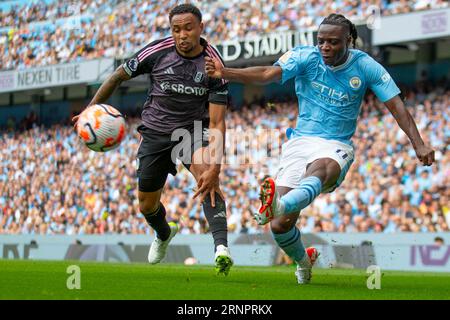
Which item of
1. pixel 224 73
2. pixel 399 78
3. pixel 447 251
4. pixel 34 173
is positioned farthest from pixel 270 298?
pixel 34 173

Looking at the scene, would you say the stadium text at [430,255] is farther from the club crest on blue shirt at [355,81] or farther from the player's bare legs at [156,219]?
the club crest on blue shirt at [355,81]

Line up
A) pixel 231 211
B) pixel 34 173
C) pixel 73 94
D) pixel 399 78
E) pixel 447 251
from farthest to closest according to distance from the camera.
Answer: pixel 73 94
pixel 34 173
pixel 399 78
pixel 231 211
pixel 447 251

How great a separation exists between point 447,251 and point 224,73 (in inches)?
395

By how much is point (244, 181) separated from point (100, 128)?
1457cm

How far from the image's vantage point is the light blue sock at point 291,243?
356 inches

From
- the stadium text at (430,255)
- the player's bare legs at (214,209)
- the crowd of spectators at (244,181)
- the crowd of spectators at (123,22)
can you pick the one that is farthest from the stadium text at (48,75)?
the player's bare legs at (214,209)

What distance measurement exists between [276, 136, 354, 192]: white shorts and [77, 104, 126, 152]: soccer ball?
68.6 inches

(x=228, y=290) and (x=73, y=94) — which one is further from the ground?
(x=73, y=94)

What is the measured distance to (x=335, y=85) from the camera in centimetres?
909

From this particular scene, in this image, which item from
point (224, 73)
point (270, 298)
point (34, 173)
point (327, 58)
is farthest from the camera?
Result: point (34, 173)

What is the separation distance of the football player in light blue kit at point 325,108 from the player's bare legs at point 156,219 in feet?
7.84

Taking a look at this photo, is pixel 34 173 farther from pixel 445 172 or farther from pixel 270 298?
pixel 270 298

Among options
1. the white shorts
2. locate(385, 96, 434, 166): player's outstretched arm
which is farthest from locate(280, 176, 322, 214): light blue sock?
locate(385, 96, 434, 166): player's outstretched arm

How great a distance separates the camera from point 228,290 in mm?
8070
